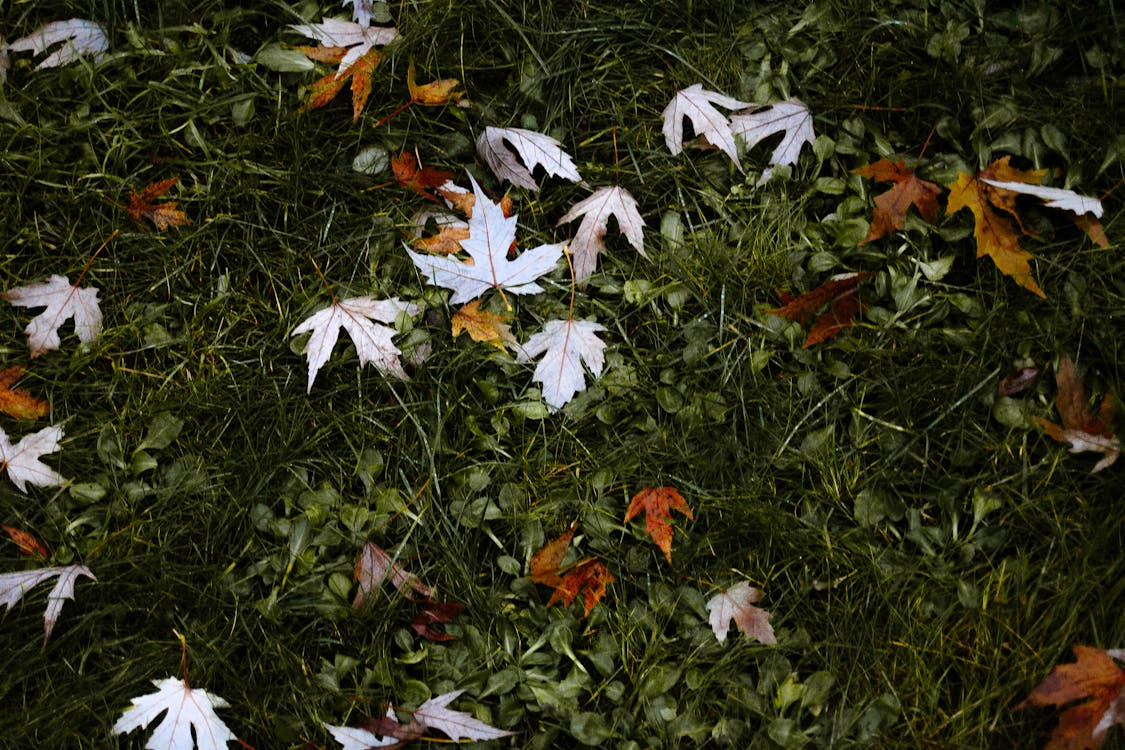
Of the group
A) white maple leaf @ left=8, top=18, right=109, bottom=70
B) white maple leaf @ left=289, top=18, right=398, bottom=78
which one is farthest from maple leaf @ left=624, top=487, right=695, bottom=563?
white maple leaf @ left=8, top=18, right=109, bottom=70

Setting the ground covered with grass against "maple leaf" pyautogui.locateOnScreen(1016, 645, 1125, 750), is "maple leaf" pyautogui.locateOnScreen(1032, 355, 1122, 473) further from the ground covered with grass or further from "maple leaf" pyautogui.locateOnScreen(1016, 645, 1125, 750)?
"maple leaf" pyautogui.locateOnScreen(1016, 645, 1125, 750)

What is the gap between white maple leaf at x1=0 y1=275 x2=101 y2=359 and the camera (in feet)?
7.02

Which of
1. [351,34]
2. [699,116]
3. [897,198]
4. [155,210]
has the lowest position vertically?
[155,210]

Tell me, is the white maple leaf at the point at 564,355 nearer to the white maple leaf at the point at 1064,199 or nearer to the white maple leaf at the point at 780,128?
the white maple leaf at the point at 780,128

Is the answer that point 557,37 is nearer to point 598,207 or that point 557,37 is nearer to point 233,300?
point 598,207

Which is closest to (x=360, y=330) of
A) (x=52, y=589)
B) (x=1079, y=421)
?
(x=52, y=589)

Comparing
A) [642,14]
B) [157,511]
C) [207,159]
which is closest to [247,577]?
[157,511]

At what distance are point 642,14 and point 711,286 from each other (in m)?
0.71

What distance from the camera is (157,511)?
6.70 feet

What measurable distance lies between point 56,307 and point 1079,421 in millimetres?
2311

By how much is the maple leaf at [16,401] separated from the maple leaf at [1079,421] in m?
2.22

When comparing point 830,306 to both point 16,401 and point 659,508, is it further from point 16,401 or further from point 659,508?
point 16,401

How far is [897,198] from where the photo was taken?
206cm

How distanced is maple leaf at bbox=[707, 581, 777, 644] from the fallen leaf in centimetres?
147
